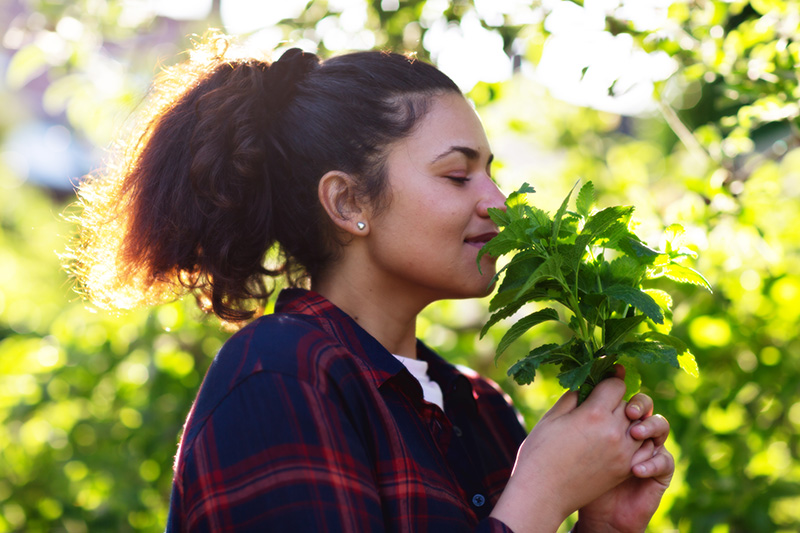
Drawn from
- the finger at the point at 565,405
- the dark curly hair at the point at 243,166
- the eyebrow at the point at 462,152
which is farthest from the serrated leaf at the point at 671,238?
the dark curly hair at the point at 243,166

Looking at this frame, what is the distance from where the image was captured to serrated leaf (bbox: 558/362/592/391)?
130 cm

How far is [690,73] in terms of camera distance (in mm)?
1950

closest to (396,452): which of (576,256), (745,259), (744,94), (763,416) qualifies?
(576,256)

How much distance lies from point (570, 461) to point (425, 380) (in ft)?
1.58

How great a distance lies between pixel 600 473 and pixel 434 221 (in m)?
0.61

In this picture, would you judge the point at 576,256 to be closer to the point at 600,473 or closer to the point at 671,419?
the point at 600,473

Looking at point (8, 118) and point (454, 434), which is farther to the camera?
point (8, 118)

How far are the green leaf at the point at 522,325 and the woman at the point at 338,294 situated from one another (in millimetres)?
166

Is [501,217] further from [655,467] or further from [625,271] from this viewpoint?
[655,467]

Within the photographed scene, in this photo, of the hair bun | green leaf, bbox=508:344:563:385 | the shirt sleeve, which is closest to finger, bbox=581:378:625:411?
green leaf, bbox=508:344:563:385

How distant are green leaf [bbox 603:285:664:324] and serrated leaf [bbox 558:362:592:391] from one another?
135 millimetres

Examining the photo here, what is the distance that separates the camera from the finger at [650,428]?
4.52 feet

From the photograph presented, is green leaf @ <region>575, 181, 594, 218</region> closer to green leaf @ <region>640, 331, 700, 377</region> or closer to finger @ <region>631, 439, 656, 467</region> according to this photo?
green leaf @ <region>640, 331, 700, 377</region>

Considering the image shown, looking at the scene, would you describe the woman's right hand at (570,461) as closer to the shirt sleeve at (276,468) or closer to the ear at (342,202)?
the shirt sleeve at (276,468)
